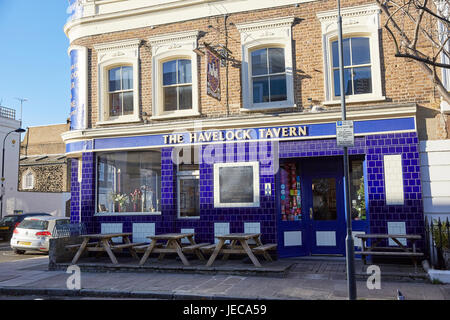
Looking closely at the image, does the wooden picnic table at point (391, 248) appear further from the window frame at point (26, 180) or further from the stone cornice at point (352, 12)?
the window frame at point (26, 180)

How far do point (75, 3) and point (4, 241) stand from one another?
47.1ft

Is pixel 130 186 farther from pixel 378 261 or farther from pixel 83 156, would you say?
pixel 378 261

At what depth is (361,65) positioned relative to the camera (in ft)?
36.4

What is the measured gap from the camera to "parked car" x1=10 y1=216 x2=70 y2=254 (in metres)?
15.3

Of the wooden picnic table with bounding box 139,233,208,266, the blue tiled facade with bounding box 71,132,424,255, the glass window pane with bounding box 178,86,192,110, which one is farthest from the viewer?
the glass window pane with bounding box 178,86,192,110

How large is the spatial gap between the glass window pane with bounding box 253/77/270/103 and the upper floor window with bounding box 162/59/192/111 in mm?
2015

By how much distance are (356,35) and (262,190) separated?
4887 mm

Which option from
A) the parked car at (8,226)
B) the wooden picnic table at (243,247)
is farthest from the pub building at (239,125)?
the parked car at (8,226)

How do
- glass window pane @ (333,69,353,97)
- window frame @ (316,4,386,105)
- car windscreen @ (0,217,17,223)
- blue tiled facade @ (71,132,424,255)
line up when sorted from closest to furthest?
blue tiled facade @ (71,132,424,255) < window frame @ (316,4,386,105) < glass window pane @ (333,69,353,97) < car windscreen @ (0,217,17,223)

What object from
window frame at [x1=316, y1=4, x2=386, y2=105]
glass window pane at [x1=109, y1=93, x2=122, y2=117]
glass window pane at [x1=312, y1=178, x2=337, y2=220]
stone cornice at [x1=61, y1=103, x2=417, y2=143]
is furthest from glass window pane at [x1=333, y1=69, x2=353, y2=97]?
glass window pane at [x1=109, y1=93, x2=122, y2=117]

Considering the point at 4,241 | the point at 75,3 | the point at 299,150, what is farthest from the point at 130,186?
the point at 4,241

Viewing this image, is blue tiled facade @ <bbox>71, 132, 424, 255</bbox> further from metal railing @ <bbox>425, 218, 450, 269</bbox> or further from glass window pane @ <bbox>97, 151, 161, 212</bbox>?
glass window pane @ <bbox>97, 151, 161, 212</bbox>

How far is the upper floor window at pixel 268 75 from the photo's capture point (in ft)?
38.6

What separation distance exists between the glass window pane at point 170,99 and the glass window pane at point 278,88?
9.92 ft
